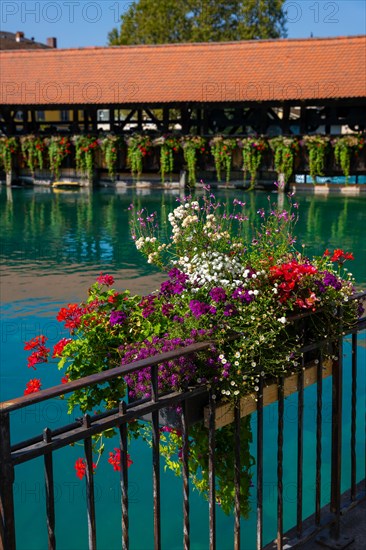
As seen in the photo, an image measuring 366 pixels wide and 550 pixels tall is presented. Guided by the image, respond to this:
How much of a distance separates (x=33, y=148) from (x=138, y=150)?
4.03 meters

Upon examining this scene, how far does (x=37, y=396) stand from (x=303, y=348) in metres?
1.37

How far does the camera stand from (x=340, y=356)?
11.6 ft

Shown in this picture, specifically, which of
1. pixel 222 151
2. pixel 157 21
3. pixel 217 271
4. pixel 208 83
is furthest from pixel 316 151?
pixel 157 21

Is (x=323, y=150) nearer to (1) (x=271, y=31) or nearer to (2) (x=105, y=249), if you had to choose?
(2) (x=105, y=249)

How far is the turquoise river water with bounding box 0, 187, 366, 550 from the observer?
498 centimetres

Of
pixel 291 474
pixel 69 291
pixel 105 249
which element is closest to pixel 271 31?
pixel 105 249

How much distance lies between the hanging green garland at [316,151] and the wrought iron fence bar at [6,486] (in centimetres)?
2214

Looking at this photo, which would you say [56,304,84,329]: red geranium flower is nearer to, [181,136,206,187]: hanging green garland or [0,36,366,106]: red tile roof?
[181,136,206,187]: hanging green garland

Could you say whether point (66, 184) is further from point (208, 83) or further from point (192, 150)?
point (208, 83)

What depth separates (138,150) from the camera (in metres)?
24.9

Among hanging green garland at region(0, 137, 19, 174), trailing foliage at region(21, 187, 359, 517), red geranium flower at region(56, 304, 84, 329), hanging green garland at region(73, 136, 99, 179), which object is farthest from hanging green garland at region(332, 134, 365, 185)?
red geranium flower at region(56, 304, 84, 329)

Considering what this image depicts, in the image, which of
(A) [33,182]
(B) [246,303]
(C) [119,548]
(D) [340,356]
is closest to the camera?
(B) [246,303]

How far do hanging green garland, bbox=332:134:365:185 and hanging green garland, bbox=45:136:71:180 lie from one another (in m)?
9.17

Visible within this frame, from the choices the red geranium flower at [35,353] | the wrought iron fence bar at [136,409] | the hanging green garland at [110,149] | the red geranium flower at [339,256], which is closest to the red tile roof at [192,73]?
the hanging green garland at [110,149]
